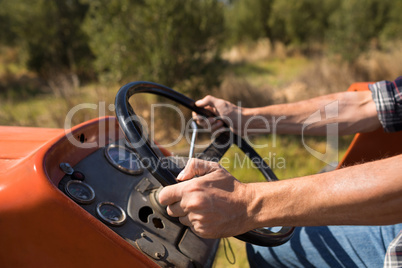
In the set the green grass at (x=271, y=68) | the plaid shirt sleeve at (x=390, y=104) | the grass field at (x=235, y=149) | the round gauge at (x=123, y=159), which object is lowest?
the green grass at (x=271, y=68)

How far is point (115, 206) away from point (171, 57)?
12.1 feet

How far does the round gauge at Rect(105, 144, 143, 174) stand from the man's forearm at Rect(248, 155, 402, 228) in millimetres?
540

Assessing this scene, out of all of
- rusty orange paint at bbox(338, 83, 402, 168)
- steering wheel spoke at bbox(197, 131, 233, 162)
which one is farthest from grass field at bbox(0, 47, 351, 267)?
rusty orange paint at bbox(338, 83, 402, 168)

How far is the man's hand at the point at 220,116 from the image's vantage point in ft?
5.64

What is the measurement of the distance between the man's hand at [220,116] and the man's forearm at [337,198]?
75 centimetres

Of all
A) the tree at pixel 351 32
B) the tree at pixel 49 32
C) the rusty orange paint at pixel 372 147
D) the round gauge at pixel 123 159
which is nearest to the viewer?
the round gauge at pixel 123 159

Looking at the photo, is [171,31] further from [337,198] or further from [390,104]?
→ [337,198]

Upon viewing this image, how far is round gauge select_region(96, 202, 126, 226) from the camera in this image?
1.08m

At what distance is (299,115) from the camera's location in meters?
1.83

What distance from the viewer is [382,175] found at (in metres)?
0.90

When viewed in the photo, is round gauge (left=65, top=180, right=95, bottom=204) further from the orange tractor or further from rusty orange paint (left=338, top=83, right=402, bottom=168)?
rusty orange paint (left=338, top=83, right=402, bottom=168)

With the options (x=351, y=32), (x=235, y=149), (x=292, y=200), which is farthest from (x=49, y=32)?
(x=292, y=200)

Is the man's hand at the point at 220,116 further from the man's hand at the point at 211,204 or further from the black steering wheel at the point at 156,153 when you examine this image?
the man's hand at the point at 211,204

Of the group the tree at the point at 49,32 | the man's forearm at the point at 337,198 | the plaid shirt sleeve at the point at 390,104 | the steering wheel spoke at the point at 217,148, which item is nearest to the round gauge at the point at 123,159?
the steering wheel spoke at the point at 217,148
